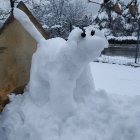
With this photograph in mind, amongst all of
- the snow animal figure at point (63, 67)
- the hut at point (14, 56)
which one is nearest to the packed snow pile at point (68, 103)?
the snow animal figure at point (63, 67)

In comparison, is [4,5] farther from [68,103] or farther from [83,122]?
[83,122]

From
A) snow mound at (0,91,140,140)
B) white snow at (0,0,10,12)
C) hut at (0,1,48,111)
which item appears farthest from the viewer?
white snow at (0,0,10,12)

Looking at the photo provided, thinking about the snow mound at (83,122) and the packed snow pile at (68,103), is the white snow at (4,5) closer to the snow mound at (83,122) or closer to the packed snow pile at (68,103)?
the packed snow pile at (68,103)

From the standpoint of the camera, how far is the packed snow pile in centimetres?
333

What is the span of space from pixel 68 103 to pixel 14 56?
1.04 metres

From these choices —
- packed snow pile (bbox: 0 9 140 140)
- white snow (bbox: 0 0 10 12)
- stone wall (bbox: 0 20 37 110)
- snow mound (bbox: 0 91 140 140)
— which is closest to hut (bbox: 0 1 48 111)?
stone wall (bbox: 0 20 37 110)

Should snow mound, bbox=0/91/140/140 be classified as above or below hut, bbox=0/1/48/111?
below

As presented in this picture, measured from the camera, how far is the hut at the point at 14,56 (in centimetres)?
402

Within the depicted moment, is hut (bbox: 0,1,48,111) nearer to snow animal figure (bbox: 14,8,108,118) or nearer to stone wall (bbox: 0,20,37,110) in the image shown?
stone wall (bbox: 0,20,37,110)

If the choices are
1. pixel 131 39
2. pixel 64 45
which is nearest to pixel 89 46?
pixel 64 45

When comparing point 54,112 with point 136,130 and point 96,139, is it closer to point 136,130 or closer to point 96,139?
point 96,139

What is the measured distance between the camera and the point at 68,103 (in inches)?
141

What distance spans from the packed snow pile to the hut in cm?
15

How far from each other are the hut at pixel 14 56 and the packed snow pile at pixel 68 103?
149mm
